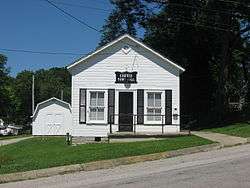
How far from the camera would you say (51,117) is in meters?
53.6

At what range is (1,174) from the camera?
15102 mm

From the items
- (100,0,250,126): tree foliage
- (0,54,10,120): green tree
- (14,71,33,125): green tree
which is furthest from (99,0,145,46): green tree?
(14,71,33,125): green tree

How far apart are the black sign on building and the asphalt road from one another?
12.0 metres

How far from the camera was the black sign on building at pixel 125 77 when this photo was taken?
2981cm

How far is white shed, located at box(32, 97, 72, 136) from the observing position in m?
52.9

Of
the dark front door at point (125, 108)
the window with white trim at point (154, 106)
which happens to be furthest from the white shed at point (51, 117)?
the window with white trim at point (154, 106)

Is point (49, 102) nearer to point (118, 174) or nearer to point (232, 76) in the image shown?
point (232, 76)

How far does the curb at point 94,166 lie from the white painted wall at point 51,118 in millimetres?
32897

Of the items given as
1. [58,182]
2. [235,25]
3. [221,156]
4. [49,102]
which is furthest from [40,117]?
[58,182]

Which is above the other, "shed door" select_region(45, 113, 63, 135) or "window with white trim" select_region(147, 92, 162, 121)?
"window with white trim" select_region(147, 92, 162, 121)

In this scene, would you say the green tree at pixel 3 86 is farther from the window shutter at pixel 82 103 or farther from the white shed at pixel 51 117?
the window shutter at pixel 82 103

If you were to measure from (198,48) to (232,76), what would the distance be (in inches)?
630

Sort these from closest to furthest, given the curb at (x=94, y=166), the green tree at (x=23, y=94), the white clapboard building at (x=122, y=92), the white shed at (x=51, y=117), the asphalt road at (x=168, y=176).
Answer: the asphalt road at (x=168, y=176), the curb at (x=94, y=166), the white clapboard building at (x=122, y=92), the white shed at (x=51, y=117), the green tree at (x=23, y=94)

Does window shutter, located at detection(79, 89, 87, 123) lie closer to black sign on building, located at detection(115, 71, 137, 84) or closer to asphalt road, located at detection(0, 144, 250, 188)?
black sign on building, located at detection(115, 71, 137, 84)
